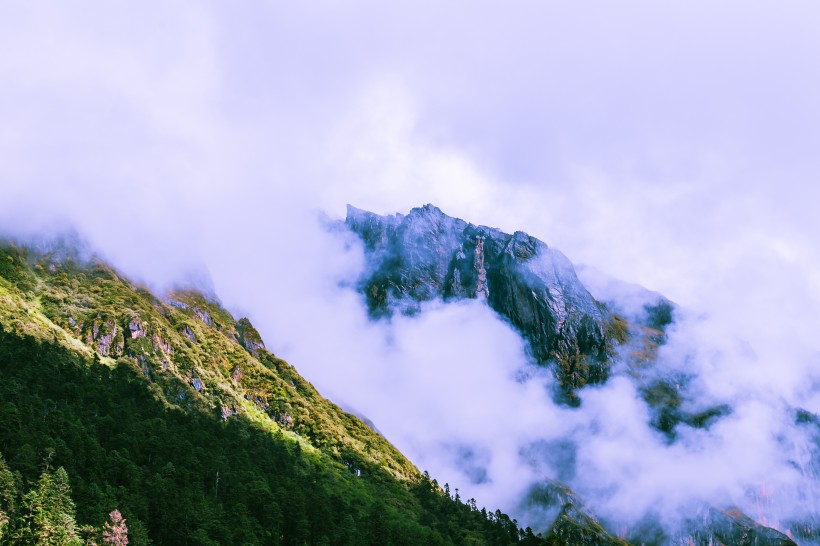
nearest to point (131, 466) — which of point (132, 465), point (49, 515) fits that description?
point (132, 465)

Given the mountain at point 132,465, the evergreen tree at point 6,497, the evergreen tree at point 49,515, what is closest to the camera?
the evergreen tree at point 6,497

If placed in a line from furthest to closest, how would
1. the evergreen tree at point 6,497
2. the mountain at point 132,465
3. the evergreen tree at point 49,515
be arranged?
the mountain at point 132,465
the evergreen tree at point 49,515
the evergreen tree at point 6,497

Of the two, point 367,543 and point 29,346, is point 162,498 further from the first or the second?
point 29,346

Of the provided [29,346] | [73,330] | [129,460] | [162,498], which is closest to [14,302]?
[73,330]

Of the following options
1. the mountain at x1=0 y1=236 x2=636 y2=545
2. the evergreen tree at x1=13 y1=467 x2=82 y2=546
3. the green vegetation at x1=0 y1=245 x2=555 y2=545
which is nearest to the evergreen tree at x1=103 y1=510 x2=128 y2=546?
the green vegetation at x1=0 y1=245 x2=555 y2=545

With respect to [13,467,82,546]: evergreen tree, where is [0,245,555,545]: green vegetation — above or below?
above

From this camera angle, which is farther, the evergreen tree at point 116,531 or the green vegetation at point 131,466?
the green vegetation at point 131,466

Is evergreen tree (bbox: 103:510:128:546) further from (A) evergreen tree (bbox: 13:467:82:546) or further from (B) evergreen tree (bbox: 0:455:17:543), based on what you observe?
(B) evergreen tree (bbox: 0:455:17:543)

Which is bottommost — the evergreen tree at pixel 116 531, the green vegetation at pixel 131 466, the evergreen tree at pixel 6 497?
the evergreen tree at pixel 6 497

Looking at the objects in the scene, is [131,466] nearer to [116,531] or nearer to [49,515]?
[49,515]

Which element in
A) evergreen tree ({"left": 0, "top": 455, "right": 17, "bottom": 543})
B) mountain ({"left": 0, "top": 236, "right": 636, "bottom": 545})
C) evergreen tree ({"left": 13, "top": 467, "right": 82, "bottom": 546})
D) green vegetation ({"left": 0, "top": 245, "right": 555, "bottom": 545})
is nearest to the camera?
evergreen tree ({"left": 0, "top": 455, "right": 17, "bottom": 543})

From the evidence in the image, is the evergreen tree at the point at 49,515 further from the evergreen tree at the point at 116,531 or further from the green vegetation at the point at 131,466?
the evergreen tree at the point at 116,531

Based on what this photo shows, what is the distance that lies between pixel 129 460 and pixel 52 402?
24652 millimetres

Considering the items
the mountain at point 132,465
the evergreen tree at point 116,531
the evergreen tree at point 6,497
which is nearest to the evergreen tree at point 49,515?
the mountain at point 132,465
